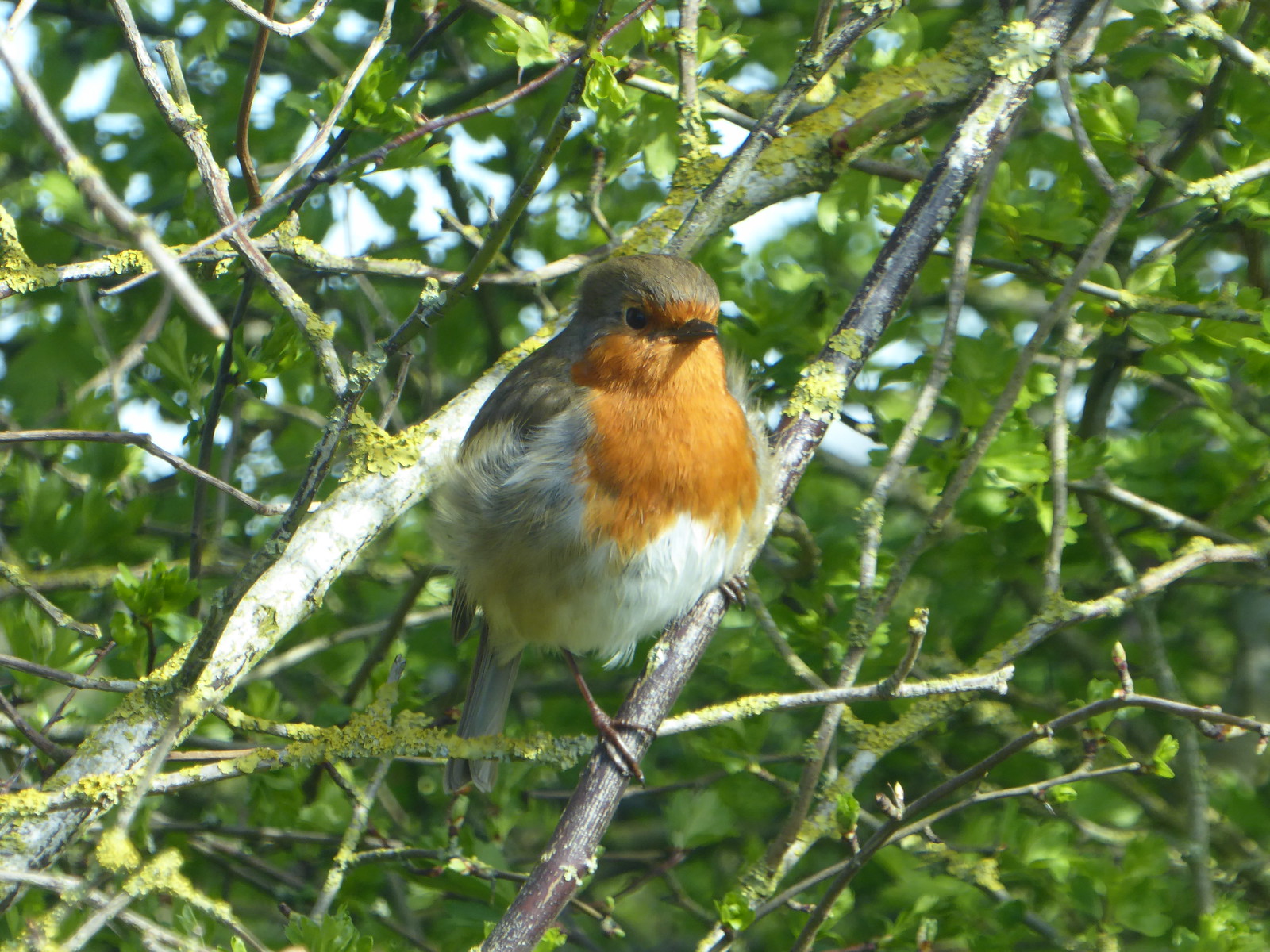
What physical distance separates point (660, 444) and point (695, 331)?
34 cm

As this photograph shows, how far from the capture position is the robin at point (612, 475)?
11.0ft

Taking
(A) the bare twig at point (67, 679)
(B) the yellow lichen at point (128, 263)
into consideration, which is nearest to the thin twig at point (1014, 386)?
(A) the bare twig at point (67, 679)

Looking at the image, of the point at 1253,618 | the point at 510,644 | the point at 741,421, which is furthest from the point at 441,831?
the point at 1253,618

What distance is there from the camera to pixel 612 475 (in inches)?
133

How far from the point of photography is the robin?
3.37 metres

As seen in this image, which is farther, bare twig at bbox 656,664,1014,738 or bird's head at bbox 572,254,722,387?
bird's head at bbox 572,254,722,387

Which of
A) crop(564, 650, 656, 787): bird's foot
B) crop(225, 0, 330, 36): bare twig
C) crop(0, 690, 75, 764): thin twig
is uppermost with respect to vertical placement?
crop(225, 0, 330, 36): bare twig

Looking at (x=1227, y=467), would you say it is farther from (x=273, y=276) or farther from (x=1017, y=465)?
(x=273, y=276)

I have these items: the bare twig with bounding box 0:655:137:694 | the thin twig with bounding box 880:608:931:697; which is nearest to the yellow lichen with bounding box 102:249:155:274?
the bare twig with bounding box 0:655:137:694

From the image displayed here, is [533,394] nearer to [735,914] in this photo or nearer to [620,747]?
[620,747]

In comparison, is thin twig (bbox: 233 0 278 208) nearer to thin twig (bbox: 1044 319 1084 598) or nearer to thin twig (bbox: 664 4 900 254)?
thin twig (bbox: 664 4 900 254)

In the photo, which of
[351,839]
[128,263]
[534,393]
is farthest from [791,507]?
[128,263]

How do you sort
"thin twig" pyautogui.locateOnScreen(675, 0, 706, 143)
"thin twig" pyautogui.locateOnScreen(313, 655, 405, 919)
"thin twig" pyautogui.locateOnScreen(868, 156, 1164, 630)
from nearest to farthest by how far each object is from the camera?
"thin twig" pyautogui.locateOnScreen(313, 655, 405, 919), "thin twig" pyautogui.locateOnScreen(868, 156, 1164, 630), "thin twig" pyautogui.locateOnScreen(675, 0, 706, 143)

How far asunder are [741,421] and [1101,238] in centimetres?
115
